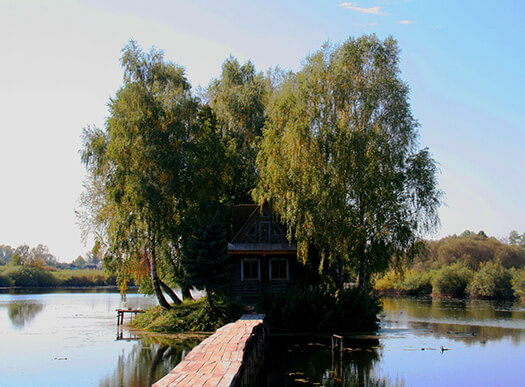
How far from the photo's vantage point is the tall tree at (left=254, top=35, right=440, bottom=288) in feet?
92.2

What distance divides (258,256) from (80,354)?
49.0 feet

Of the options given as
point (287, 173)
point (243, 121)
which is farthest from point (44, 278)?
point (287, 173)

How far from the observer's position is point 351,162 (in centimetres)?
2808

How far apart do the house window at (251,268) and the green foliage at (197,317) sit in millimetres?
4240

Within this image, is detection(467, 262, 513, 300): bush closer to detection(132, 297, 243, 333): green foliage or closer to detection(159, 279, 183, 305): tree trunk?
detection(159, 279, 183, 305): tree trunk

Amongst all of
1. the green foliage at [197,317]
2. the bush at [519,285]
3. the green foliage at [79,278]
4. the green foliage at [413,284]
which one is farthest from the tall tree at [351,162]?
the green foliage at [79,278]

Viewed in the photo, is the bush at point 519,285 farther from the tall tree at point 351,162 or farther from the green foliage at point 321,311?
the green foliage at point 321,311

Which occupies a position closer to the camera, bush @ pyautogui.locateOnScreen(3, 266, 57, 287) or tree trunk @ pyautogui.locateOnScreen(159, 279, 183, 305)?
tree trunk @ pyautogui.locateOnScreen(159, 279, 183, 305)

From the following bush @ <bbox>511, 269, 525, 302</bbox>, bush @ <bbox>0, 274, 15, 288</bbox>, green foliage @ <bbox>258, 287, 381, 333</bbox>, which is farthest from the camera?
bush @ <bbox>0, 274, 15, 288</bbox>

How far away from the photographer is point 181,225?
31922 mm

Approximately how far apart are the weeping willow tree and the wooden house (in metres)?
2.98

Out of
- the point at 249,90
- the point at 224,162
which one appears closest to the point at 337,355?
the point at 224,162

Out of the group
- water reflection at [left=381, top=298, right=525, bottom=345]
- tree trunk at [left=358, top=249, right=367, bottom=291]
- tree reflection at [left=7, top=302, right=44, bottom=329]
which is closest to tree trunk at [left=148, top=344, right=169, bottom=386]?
tree trunk at [left=358, top=249, right=367, bottom=291]

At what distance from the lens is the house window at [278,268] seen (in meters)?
34.8
